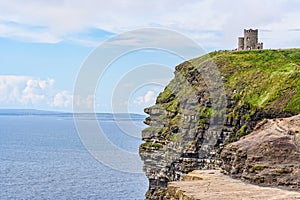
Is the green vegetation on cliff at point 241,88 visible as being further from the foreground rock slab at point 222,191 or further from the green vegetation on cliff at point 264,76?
the foreground rock slab at point 222,191

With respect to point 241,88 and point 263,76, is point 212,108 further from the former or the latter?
point 263,76

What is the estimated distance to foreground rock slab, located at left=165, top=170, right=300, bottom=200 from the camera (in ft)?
124

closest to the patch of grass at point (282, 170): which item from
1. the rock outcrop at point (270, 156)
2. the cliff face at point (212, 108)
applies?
the rock outcrop at point (270, 156)

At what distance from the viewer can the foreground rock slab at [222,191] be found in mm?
37828

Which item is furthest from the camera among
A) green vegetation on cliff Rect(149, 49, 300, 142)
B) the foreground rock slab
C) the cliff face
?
the cliff face

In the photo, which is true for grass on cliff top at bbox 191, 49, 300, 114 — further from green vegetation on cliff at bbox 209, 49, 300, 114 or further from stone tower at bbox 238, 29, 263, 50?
stone tower at bbox 238, 29, 263, 50

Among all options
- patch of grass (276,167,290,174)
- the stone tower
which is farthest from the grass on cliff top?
patch of grass (276,167,290,174)

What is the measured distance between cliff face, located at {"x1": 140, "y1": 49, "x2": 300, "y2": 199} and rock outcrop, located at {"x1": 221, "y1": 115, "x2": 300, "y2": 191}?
112 feet

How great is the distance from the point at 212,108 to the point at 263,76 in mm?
11485

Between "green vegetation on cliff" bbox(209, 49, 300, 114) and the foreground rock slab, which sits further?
"green vegetation on cliff" bbox(209, 49, 300, 114)

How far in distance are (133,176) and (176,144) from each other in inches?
2835

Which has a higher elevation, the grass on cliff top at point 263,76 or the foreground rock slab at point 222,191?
the grass on cliff top at point 263,76

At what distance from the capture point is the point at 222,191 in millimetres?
40688

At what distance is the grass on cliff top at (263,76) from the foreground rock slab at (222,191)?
134 ft
